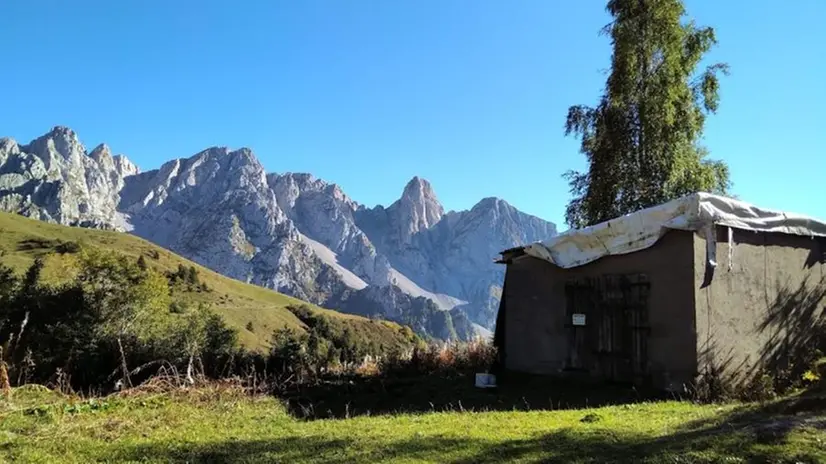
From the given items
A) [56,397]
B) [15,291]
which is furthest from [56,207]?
[56,397]

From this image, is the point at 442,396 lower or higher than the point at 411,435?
lower

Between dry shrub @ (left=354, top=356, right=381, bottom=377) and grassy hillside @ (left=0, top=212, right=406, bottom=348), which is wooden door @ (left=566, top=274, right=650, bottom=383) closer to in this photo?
dry shrub @ (left=354, top=356, right=381, bottom=377)

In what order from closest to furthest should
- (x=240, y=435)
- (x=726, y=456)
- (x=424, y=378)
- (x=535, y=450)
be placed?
(x=726, y=456) < (x=535, y=450) < (x=240, y=435) < (x=424, y=378)

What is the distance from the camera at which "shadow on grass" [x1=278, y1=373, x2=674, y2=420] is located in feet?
28.2

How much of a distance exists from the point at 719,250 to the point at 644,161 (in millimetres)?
6699

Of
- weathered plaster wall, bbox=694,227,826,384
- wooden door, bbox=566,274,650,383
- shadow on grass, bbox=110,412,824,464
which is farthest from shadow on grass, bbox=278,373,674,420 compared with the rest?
shadow on grass, bbox=110,412,824,464

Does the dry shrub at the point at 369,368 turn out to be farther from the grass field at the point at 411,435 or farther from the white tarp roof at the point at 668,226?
the grass field at the point at 411,435

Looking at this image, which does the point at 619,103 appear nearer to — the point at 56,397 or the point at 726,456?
the point at 726,456

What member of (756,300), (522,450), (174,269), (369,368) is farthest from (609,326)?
(174,269)

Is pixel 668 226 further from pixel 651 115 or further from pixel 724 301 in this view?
pixel 651 115

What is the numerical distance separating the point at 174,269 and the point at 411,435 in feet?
279

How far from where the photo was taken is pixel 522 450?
16.2ft

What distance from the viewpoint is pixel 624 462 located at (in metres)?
4.46

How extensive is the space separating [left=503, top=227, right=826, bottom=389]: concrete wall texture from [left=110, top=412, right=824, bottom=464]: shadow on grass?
301 cm
